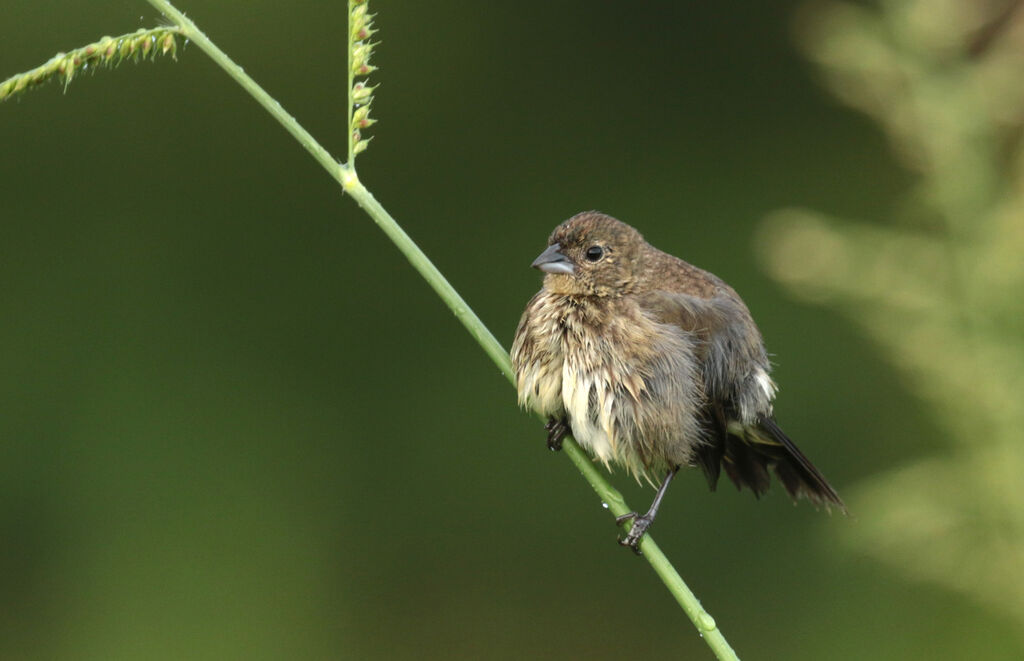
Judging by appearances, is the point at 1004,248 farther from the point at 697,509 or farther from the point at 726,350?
the point at 697,509

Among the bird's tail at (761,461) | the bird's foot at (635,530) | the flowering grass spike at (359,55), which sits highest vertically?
the flowering grass spike at (359,55)

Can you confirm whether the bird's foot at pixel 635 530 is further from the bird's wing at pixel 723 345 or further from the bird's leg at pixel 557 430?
the bird's wing at pixel 723 345

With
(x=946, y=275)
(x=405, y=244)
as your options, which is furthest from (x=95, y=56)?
(x=946, y=275)

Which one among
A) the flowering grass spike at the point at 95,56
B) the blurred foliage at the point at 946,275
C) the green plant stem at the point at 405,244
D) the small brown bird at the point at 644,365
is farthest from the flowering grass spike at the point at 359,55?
the blurred foliage at the point at 946,275

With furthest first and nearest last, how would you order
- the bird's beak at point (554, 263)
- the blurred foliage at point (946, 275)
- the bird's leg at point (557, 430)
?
the bird's beak at point (554, 263) → the bird's leg at point (557, 430) → the blurred foliage at point (946, 275)

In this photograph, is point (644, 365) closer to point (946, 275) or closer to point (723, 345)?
point (723, 345)

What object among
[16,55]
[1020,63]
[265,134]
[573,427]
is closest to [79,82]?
[16,55]
